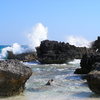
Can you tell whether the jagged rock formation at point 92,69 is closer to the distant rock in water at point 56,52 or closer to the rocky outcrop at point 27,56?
the distant rock in water at point 56,52

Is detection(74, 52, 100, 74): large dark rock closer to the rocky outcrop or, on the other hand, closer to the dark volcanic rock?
the dark volcanic rock

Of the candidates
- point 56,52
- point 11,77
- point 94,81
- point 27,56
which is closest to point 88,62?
point 94,81

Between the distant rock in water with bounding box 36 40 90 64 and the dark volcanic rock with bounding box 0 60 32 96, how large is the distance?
28469 mm

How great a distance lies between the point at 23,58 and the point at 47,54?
7247 millimetres

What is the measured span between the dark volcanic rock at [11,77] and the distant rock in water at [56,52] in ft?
93.4

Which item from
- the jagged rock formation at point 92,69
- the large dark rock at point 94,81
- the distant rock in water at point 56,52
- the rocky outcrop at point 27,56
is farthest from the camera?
the rocky outcrop at point 27,56

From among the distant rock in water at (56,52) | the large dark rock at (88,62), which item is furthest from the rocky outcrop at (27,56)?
the large dark rock at (88,62)

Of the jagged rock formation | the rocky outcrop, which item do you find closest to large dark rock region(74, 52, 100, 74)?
the jagged rock formation

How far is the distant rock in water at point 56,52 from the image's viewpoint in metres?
44.1

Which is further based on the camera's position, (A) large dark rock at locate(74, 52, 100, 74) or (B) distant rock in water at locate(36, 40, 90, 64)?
(B) distant rock in water at locate(36, 40, 90, 64)

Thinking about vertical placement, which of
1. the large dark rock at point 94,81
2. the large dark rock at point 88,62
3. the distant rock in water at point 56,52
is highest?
the distant rock in water at point 56,52

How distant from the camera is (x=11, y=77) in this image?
48.1 ft

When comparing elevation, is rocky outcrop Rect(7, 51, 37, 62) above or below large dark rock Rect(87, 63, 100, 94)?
above

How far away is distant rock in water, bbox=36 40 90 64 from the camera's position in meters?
44.1
